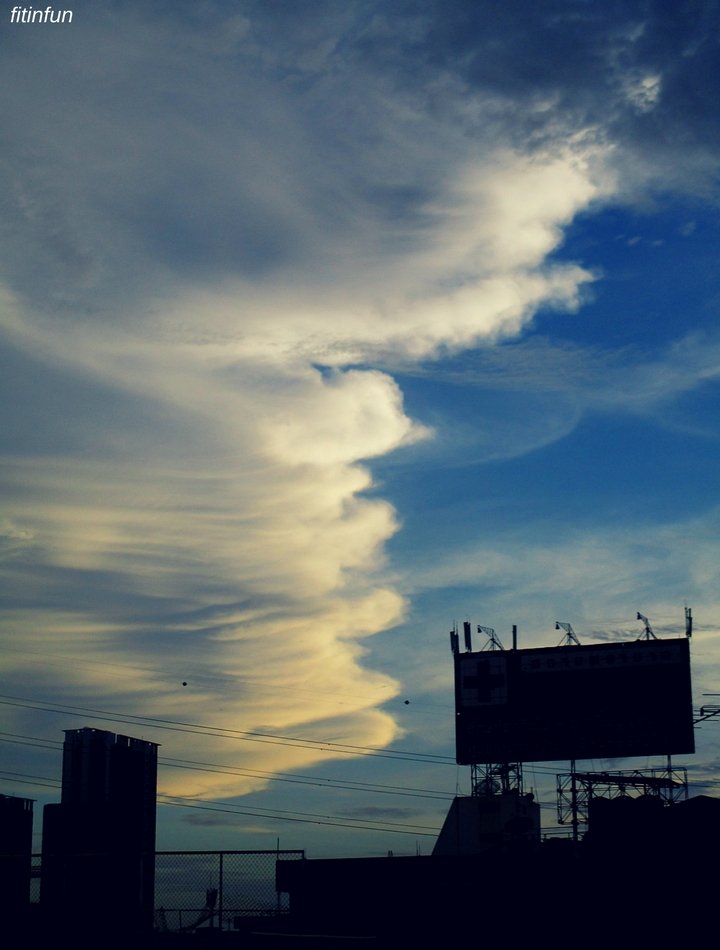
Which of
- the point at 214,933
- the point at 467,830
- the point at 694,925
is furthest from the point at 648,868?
the point at 467,830

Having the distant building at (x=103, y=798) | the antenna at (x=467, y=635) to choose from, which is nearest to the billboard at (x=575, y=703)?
the antenna at (x=467, y=635)

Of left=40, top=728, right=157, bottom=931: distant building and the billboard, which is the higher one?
the billboard

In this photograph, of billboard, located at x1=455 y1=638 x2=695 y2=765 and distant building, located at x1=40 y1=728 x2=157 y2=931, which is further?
distant building, located at x1=40 y1=728 x2=157 y2=931

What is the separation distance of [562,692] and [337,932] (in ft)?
107

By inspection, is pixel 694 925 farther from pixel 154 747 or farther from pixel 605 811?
pixel 154 747

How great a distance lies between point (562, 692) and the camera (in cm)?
7006

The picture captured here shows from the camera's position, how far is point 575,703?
2744 inches

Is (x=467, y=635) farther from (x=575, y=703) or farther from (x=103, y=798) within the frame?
(x=103, y=798)

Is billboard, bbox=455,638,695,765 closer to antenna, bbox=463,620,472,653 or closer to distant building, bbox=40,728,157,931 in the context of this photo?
antenna, bbox=463,620,472,653

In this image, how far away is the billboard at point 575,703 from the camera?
68.1 meters

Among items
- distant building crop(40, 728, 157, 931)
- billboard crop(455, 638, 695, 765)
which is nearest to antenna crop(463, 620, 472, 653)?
billboard crop(455, 638, 695, 765)

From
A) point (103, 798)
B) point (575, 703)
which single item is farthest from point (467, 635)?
point (103, 798)

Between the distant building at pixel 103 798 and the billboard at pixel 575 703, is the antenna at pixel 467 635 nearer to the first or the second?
the billboard at pixel 575 703

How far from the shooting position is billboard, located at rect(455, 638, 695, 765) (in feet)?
223
